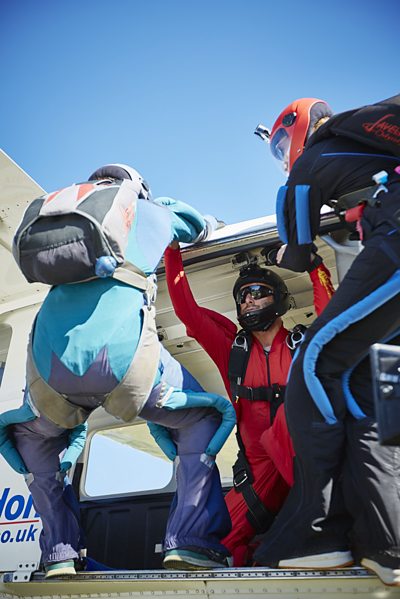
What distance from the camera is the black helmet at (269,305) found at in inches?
137

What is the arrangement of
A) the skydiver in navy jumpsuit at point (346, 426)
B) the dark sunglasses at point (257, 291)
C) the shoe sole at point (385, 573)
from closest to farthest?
1. the shoe sole at point (385, 573)
2. the skydiver in navy jumpsuit at point (346, 426)
3. the dark sunglasses at point (257, 291)

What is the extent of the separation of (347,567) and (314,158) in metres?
1.56

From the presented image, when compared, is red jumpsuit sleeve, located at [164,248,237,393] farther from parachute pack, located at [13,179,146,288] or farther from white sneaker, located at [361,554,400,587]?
white sneaker, located at [361,554,400,587]

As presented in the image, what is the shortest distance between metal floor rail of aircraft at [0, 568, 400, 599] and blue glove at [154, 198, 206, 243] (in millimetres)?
1617

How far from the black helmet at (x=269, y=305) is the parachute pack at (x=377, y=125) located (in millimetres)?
1290

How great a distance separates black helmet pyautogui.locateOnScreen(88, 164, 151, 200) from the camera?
2.94 m

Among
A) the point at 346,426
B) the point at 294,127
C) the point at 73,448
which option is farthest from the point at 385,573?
the point at 294,127

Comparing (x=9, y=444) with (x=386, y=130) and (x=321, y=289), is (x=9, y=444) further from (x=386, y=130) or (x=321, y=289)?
(x=386, y=130)

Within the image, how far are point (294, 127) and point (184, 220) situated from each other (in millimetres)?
759

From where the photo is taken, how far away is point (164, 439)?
2873 millimetres

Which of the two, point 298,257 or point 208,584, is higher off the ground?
point 298,257

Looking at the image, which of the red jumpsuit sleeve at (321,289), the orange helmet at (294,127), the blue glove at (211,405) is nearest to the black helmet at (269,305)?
the red jumpsuit sleeve at (321,289)

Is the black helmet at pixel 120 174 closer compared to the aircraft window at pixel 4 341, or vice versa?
the black helmet at pixel 120 174

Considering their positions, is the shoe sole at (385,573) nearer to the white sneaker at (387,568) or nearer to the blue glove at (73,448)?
the white sneaker at (387,568)
